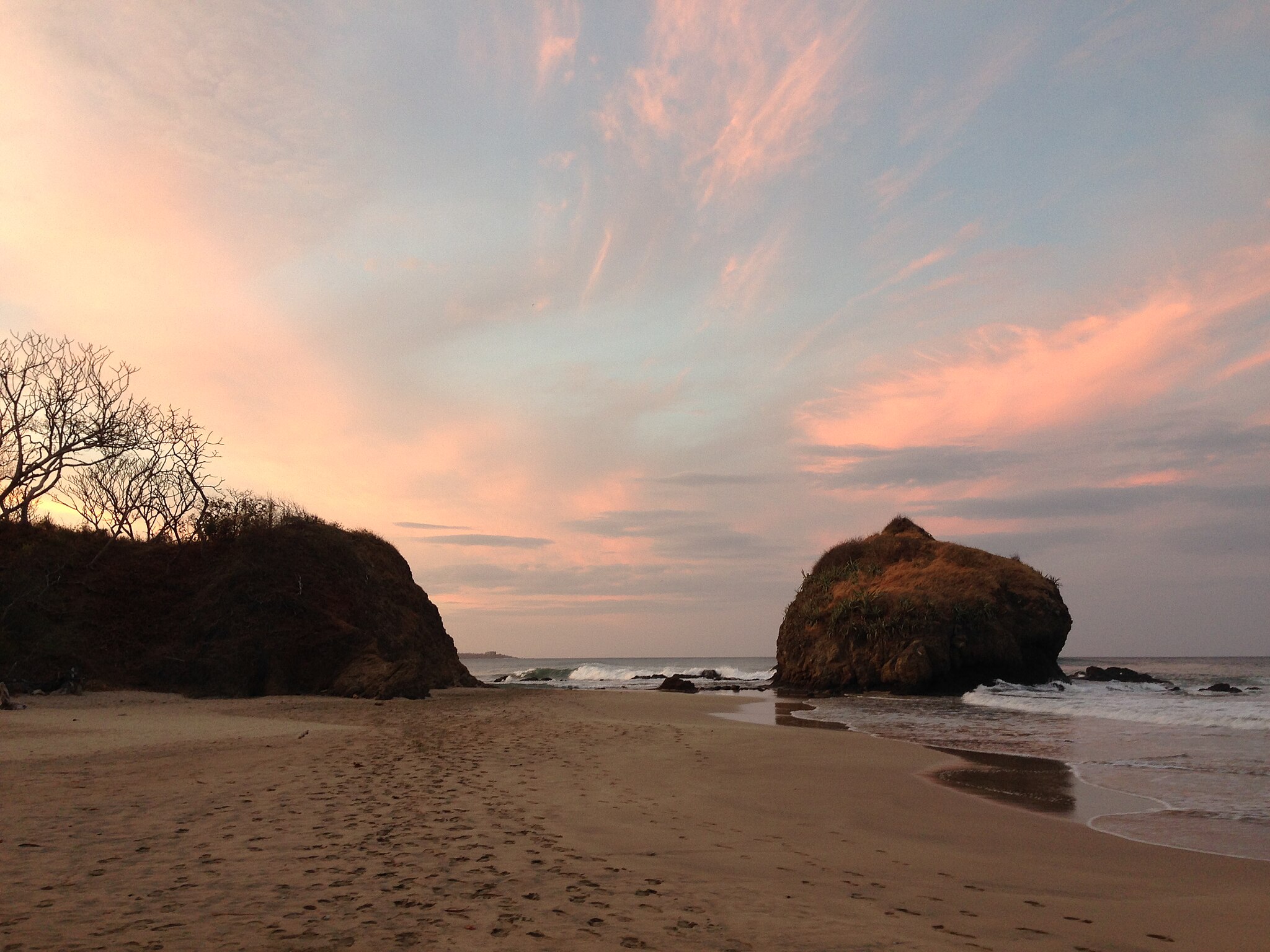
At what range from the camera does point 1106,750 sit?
50.1ft

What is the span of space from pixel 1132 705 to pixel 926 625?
11.6 metres

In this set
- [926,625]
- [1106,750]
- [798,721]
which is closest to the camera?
[1106,750]

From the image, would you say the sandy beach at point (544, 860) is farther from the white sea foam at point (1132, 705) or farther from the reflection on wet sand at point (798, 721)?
the white sea foam at point (1132, 705)

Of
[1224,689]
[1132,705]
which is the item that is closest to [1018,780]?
[1132,705]

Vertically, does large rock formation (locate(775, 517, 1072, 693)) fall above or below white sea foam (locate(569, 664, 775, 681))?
above

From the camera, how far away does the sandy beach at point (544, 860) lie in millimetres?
4484

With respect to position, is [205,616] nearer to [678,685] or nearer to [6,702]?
[6,702]

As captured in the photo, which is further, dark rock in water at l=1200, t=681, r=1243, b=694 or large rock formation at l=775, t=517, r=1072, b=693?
large rock formation at l=775, t=517, r=1072, b=693

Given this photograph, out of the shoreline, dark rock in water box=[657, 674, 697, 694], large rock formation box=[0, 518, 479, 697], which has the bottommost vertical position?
the shoreline

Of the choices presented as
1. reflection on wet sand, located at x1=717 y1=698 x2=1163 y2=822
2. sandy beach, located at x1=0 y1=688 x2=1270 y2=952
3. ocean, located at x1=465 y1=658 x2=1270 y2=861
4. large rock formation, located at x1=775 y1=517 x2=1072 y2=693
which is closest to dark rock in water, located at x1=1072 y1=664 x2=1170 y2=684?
large rock formation, located at x1=775 y1=517 x2=1072 y2=693

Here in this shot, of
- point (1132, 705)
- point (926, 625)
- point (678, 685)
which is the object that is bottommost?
point (1132, 705)

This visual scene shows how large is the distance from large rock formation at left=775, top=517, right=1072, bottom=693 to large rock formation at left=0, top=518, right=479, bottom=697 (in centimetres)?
2148

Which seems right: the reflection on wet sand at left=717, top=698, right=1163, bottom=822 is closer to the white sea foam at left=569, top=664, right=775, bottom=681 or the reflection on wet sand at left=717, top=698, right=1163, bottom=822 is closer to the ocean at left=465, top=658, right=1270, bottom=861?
the ocean at left=465, top=658, right=1270, bottom=861

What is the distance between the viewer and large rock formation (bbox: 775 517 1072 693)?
117 ft
